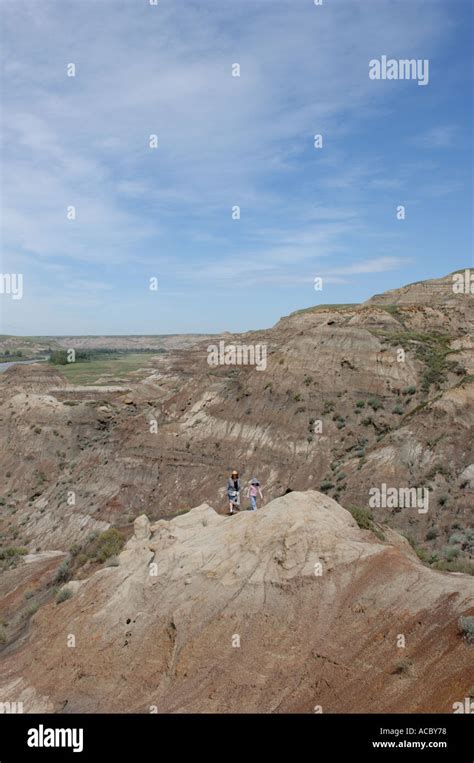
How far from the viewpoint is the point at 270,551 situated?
13.8m

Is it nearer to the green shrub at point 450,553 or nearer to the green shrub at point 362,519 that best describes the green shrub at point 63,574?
the green shrub at point 362,519

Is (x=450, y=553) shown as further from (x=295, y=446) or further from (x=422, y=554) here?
(x=295, y=446)

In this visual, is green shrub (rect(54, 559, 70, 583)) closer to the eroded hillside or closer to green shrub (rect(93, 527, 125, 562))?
green shrub (rect(93, 527, 125, 562))

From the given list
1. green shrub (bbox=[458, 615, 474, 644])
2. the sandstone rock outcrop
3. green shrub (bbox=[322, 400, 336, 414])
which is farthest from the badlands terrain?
green shrub (bbox=[322, 400, 336, 414])

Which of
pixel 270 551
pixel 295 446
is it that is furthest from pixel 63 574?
pixel 295 446

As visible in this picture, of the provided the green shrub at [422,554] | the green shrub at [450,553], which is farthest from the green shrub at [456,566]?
the green shrub at [450,553]

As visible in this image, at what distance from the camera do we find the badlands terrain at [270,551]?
10.8 meters

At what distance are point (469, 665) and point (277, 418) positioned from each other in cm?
2792

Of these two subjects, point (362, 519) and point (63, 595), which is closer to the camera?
point (63, 595)

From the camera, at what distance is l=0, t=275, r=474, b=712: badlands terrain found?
10789mm

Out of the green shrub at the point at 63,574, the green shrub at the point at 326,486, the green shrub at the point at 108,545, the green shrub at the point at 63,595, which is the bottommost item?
the green shrub at the point at 63,574

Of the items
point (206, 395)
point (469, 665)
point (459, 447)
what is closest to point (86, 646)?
point (469, 665)
